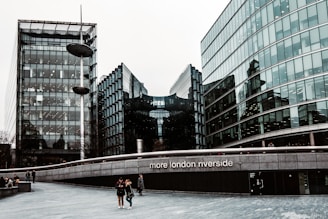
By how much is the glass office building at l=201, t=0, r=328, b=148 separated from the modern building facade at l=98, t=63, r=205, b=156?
36403 mm

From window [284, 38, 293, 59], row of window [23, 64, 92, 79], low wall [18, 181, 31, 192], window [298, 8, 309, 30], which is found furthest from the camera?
row of window [23, 64, 92, 79]

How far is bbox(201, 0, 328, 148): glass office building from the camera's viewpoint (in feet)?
151

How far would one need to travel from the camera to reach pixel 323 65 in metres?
45.4

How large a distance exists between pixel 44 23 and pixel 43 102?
17.1m

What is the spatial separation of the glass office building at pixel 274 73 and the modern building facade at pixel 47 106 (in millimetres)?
28141

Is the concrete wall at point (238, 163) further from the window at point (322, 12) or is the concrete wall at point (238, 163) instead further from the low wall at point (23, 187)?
the window at point (322, 12)

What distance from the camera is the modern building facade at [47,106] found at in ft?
238

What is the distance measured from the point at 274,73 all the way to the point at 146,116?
67.0 meters

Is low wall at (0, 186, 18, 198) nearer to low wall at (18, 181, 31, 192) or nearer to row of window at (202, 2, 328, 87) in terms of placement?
low wall at (18, 181, 31, 192)

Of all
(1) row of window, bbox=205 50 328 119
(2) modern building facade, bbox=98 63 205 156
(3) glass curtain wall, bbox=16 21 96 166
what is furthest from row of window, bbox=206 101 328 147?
(2) modern building facade, bbox=98 63 205 156

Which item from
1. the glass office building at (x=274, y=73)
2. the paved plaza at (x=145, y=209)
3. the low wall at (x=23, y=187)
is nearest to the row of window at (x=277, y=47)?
the glass office building at (x=274, y=73)

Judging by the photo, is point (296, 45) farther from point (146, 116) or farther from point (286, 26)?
point (146, 116)

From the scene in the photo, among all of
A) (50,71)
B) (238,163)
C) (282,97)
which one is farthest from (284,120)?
(50,71)

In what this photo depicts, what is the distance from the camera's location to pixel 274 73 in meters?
51.1
